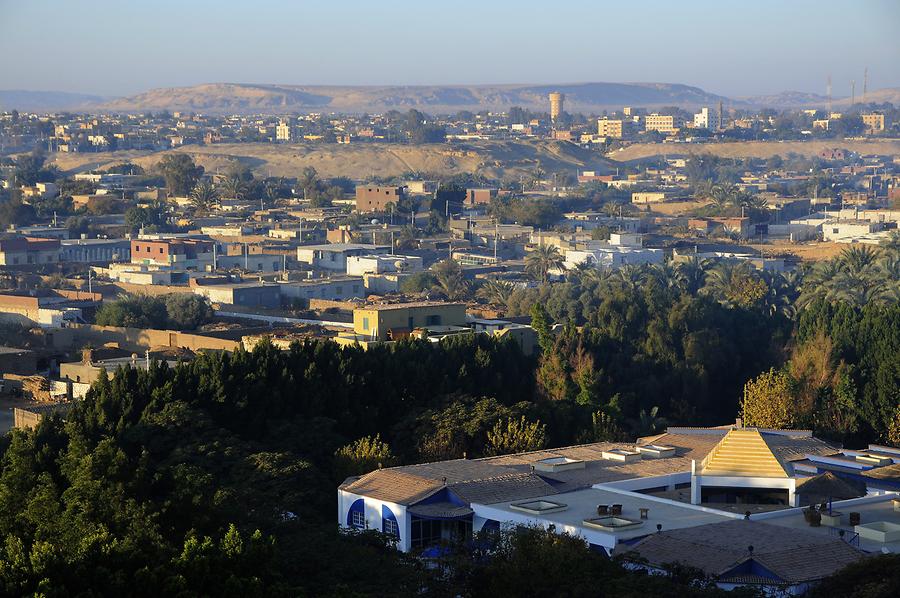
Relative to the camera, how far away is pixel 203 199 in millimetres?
83500

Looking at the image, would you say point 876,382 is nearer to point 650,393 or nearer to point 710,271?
point 650,393

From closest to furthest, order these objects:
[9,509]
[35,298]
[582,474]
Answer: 1. [9,509]
2. [582,474]
3. [35,298]

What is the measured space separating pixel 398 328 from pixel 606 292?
1117 cm

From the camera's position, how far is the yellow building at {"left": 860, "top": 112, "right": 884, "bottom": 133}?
6703 inches

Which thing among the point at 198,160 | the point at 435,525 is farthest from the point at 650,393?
the point at 198,160

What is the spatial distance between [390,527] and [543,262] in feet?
121

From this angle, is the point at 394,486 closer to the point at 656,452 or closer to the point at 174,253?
the point at 656,452

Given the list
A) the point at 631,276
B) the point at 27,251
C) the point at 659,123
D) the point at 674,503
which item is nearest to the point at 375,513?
the point at 674,503

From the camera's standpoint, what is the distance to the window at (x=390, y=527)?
20.2 m

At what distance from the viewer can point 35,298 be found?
43562 millimetres

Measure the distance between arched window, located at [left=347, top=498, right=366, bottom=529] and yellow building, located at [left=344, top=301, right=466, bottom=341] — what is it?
1213 centimetres

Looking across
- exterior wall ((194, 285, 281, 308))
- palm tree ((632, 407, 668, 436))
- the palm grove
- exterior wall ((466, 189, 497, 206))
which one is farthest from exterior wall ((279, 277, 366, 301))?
exterior wall ((466, 189, 497, 206))

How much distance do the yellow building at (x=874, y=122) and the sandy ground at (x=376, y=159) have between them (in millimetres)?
42812

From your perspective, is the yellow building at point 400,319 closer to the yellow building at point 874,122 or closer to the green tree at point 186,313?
the green tree at point 186,313
